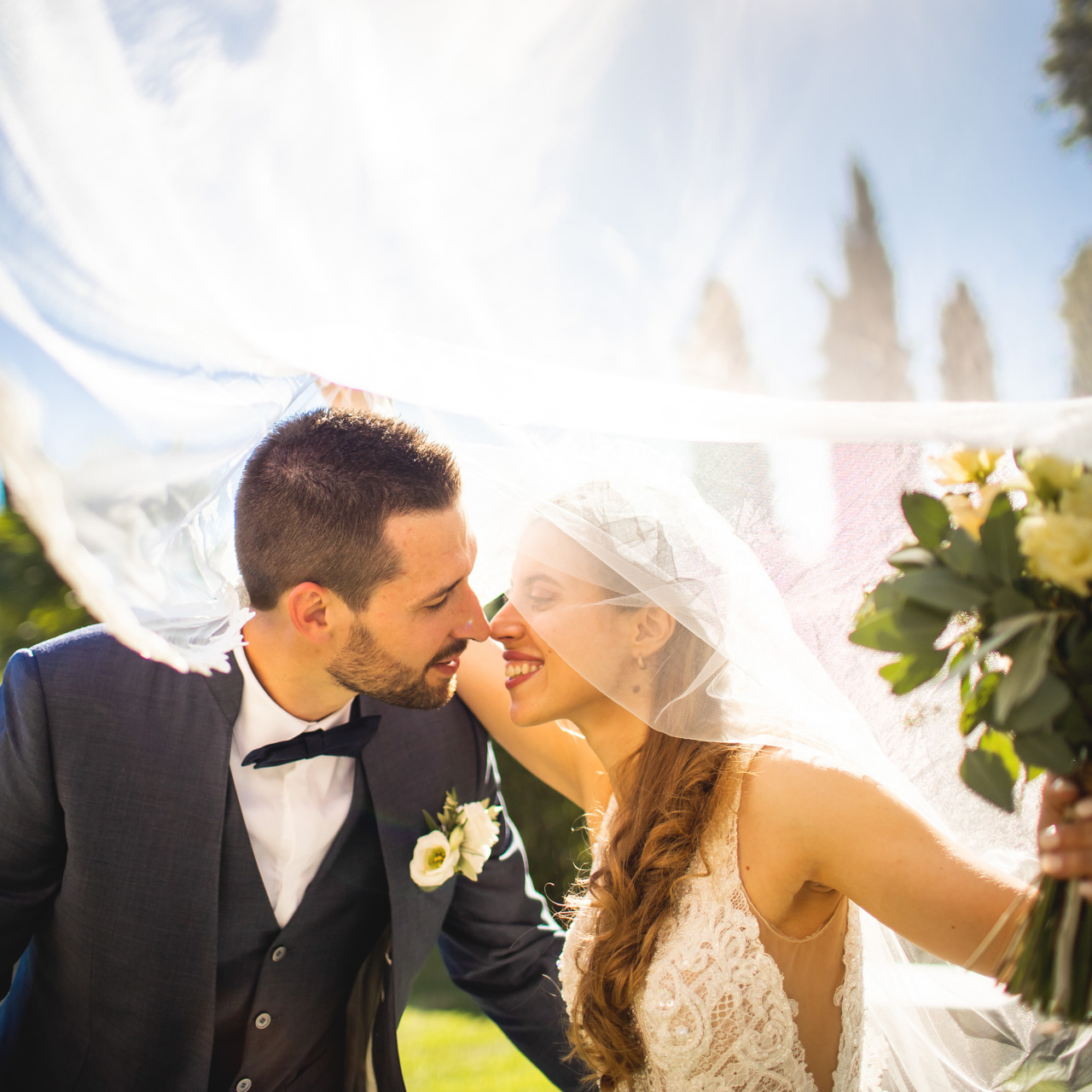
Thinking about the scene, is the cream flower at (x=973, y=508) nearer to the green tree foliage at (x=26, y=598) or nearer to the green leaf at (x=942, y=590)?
the green leaf at (x=942, y=590)

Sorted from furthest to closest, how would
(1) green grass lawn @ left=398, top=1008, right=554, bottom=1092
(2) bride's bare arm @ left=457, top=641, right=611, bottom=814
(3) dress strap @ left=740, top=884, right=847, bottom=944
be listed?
(1) green grass lawn @ left=398, top=1008, right=554, bottom=1092
(2) bride's bare arm @ left=457, top=641, right=611, bottom=814
(3) dress strap @ left=740, top=884, right=847, bottom=944

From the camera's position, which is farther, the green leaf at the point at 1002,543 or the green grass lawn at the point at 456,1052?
the green grass lawn at the point at 456,1052

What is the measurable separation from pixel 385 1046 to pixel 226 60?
2573 mm

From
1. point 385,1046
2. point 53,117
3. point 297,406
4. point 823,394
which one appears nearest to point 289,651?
point 297,406

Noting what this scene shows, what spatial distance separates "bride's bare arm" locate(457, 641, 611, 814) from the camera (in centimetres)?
283

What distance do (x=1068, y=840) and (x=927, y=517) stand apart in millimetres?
516

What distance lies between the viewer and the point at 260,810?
2412mm

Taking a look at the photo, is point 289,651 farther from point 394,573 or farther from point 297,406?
point 297,406

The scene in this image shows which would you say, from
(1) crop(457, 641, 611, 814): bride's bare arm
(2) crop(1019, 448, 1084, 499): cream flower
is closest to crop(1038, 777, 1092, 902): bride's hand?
(2) crop(1019, 448, 1084, 499): cream flower

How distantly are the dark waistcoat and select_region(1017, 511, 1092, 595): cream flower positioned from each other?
2045 mm

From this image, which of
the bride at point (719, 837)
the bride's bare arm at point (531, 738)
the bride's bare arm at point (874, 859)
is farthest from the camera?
the bride's bare arm at point (531, 738)

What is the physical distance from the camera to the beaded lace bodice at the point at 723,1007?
76.1 inches

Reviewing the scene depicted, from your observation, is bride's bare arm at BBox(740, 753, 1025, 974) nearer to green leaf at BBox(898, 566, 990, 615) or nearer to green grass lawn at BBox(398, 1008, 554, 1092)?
green leaf at BBox(898, 566, 990, 615)

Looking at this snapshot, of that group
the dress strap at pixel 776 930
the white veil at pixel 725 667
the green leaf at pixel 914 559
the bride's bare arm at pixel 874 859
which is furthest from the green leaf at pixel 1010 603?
the dress strap at pixel 776 930
